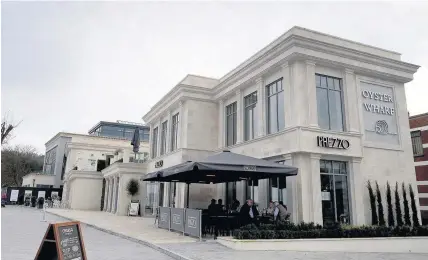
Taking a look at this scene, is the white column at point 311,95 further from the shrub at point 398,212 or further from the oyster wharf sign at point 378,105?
the shrub at point 398,212

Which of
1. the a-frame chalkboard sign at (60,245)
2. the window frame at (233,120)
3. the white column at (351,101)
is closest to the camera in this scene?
the a-frame chalkboard sign at (60,245)

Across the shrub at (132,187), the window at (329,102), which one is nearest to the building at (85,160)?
the shrub at (132,187)

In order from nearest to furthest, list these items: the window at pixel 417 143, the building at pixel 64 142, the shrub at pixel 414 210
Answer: the shrub at pixel 414 210, the window at pixel 417 143, the building at pixel 64 142

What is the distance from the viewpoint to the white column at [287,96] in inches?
563

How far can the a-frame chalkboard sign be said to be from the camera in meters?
5.84

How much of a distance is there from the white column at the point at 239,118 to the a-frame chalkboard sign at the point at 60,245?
12232mm

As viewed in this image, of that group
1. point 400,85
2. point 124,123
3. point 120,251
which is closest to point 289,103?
point 400,85

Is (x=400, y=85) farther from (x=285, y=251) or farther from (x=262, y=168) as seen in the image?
(x=285, y=251)

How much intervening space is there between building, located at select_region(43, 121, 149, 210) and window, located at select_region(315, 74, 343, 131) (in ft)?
57.7

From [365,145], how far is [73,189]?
30.3 meters

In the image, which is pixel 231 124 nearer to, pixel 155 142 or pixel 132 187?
pixel 155 142

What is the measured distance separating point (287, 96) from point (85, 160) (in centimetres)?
3477

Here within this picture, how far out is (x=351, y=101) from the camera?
15258mm

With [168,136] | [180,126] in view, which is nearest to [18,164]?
[168,136]
